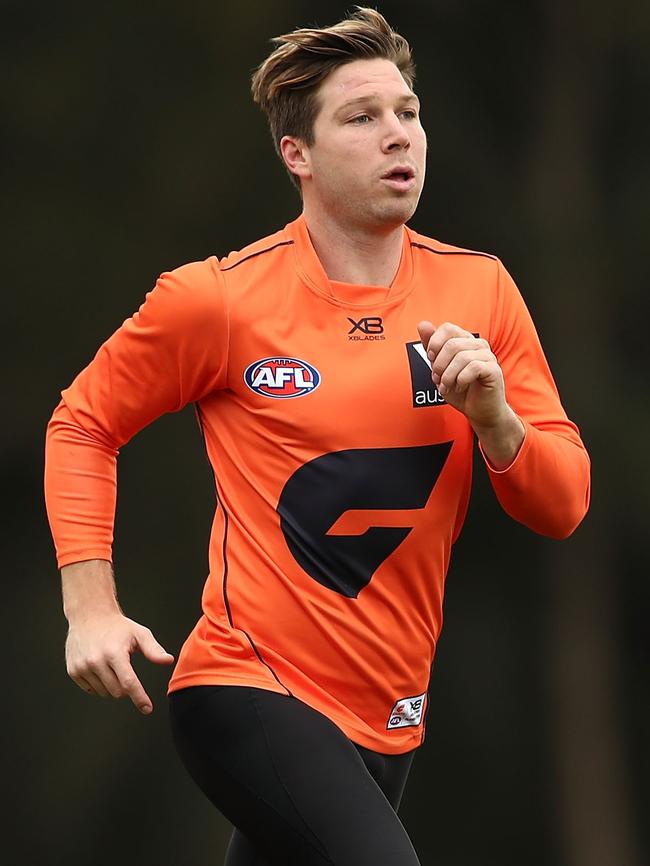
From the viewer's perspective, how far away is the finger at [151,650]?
290 centimetres

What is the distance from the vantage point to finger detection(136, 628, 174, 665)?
2904 millimetres

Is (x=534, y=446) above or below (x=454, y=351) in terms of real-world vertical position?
below

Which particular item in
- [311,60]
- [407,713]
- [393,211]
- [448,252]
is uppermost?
[311,60]

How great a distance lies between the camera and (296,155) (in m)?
3.47

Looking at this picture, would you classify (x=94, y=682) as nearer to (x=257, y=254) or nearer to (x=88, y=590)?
(x=88, y=590)

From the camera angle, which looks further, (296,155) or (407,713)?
(296,155)

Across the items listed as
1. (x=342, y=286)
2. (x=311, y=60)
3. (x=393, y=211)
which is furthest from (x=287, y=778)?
(x=311, y=60)

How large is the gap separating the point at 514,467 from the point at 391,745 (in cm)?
64

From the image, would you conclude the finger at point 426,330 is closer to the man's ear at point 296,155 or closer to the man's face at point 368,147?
the man's face at point 368,147

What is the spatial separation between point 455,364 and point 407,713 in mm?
825

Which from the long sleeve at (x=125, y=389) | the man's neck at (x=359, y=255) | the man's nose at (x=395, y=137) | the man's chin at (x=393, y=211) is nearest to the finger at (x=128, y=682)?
the long sleeve at (x=125, y=389)

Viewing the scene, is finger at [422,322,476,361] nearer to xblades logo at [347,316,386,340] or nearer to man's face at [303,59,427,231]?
xblades logo at [347,316,386,340]

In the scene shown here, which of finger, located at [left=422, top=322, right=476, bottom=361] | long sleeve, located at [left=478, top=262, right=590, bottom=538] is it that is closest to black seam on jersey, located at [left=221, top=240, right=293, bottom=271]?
long sleeve, located at [left=478, top=262, right=590, bottom=538]

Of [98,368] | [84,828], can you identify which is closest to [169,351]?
[98,368]
